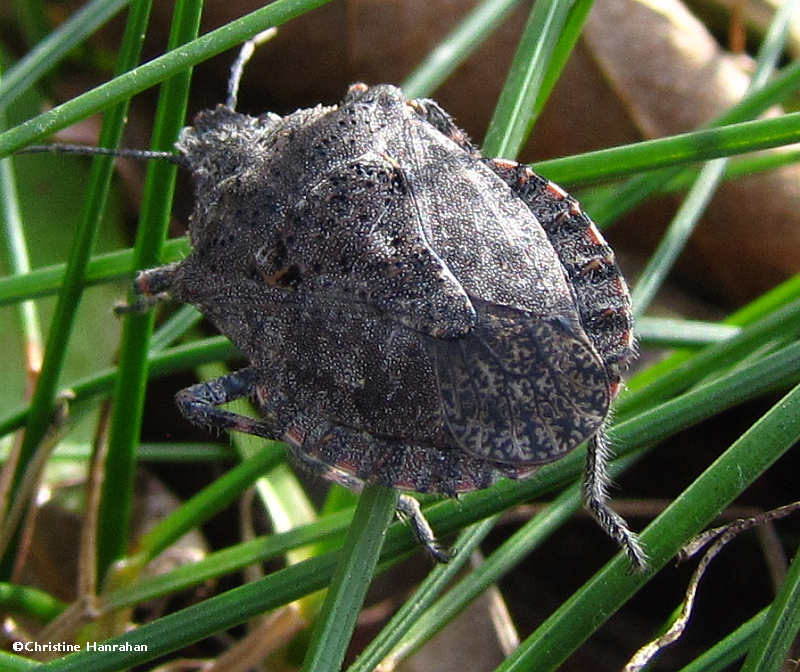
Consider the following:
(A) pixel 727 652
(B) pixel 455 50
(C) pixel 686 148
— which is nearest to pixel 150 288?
(B) pixel 455 50

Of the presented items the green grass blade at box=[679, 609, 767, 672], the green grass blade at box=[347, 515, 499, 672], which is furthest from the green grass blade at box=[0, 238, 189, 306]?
the green grass blade at box=[679, 609, 767, 672]

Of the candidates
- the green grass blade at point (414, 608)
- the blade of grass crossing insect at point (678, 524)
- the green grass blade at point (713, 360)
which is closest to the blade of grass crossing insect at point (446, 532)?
the blade of grass crossing insect at point (678, 524)

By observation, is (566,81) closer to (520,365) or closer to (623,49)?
(623,49)

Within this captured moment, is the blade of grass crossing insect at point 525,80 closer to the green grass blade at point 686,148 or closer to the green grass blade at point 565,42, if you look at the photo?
the green grass blade at point 565,42

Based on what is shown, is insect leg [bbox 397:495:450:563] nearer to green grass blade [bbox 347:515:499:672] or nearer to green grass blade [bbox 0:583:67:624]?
green grass blade [bbox 347:515:499:672]

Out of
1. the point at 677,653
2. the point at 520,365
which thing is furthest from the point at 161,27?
the point at 677,653

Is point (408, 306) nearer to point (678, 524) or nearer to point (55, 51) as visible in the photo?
point (678, 524)

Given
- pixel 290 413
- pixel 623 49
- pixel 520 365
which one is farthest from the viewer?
pixel 623 49
